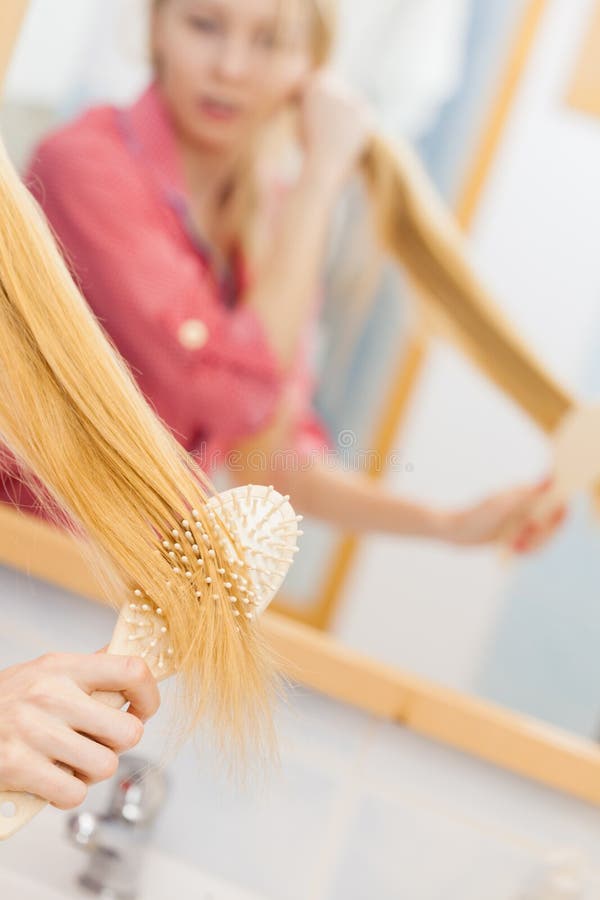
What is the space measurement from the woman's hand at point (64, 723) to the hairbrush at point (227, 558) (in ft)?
0.06

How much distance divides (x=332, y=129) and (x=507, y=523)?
1.03ft

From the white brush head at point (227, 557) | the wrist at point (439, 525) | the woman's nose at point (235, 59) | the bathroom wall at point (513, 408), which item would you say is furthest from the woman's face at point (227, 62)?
the white brush head at point (227, 557)

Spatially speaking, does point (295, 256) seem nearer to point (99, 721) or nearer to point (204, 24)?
point (204, 24)

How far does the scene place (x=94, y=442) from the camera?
1.31 ft

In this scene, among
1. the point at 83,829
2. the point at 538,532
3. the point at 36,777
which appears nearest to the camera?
the point at 36,777

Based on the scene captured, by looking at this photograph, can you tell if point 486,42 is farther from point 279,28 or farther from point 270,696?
point 270,696

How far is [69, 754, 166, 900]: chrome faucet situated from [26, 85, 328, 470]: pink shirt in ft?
0.70

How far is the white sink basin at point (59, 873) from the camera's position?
664 mm

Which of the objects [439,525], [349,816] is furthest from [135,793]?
[439,525]

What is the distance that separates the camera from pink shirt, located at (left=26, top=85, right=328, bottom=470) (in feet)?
2.27

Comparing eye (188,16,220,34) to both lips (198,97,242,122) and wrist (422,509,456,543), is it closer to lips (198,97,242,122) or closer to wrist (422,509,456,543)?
lips (198,97,242,122)

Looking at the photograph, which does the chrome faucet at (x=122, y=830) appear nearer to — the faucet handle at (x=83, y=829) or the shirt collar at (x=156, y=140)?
the faucet handle at (x=83, y=829)

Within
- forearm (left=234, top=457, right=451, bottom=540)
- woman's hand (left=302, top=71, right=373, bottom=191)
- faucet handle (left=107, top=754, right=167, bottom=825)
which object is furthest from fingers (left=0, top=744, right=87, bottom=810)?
woman's hand (left=302, top=71, right=373, bottom=191)

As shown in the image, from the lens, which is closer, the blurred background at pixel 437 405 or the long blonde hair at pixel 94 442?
the long blonde hair at pixel 94 442
